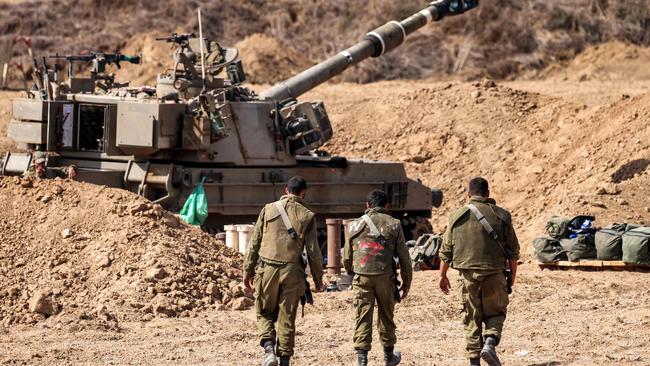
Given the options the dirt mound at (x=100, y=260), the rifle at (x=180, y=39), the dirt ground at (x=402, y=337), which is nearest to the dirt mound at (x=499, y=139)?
the rifle at (x=180, y=39)

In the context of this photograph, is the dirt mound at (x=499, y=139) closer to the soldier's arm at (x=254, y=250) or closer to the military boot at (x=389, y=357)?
the military boot at (x=389, y=357)

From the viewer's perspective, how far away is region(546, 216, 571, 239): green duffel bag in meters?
17.9

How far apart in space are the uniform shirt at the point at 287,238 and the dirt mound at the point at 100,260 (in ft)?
9.90

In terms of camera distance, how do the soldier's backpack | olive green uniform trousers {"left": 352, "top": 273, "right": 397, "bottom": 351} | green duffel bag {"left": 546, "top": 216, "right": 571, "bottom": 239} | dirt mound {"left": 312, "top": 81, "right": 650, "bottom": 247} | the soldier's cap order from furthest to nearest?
dirt mound {"left": 312, "top": 81, "right": 650, "bottom": 247} < the soldier's cap < the soldier's backpack < green duffel bag {"left": 546, "top": 216, "right": 571, "bottom": 239} < olive green uniform trousers {"left": 352, "top": 273, "right": 397, "bottom": 351}

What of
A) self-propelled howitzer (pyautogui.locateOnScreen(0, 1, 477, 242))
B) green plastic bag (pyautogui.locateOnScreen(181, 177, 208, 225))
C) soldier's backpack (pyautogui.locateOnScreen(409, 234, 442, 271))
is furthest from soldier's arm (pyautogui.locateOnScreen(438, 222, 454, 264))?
self-propelled howitzer (pyautogui.locateOnScreen(0, 1, 477, 242))

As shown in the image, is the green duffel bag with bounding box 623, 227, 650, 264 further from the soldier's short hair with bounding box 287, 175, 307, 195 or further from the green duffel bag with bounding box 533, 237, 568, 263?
the soldier's short hair with bounding box 287, 175, 307, 195

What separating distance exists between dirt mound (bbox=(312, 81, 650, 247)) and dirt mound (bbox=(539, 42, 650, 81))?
512cm

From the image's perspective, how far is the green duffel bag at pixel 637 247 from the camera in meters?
16.9

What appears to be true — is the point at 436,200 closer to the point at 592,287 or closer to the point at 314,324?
the point at 592,287

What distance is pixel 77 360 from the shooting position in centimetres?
1189

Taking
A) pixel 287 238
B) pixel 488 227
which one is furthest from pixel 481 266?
pixel 287 238

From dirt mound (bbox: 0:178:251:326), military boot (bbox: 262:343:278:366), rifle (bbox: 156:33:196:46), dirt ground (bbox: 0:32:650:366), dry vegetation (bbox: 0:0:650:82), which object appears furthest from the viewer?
dry vegetation (bbox: 0:0:650:82)

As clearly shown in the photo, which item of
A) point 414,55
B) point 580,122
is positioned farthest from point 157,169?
point 414,55

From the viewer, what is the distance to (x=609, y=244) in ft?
56.9
